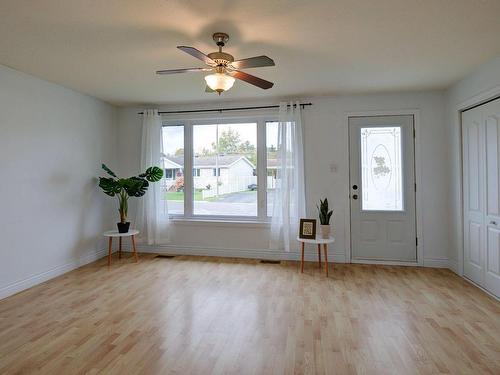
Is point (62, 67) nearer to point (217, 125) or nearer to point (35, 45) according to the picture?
point (35, 45)

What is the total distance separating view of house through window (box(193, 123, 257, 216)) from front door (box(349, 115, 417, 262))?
1553 millimetres

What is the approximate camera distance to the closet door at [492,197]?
10.4ft

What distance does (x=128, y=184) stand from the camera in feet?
14.6

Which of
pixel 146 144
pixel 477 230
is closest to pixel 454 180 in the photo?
pixel 477 230

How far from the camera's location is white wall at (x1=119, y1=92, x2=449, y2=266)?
4289 millimetres

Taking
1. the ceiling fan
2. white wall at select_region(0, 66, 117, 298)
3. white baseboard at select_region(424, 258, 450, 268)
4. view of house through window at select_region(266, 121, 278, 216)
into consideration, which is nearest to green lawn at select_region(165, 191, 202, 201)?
white wall at select_region(0, 66, 117, 298)

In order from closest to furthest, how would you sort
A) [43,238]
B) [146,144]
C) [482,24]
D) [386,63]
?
[482,24], [386,63], [43,238], [146,144]

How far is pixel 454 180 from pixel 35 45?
197 inches

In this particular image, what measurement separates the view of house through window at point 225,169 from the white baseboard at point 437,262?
2.59m

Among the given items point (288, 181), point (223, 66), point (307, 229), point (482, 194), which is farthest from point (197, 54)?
point (482, 194)

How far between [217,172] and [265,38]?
2.71 metres

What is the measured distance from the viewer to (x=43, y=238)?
382 cm

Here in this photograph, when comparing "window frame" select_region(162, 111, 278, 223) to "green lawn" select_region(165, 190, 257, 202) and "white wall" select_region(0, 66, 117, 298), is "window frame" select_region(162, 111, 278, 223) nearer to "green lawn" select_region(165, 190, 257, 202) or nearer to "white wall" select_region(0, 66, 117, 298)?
"green lawn" select_region(165, 190, 257, 202)

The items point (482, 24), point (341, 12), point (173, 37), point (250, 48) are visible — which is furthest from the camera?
point (250, 48)
